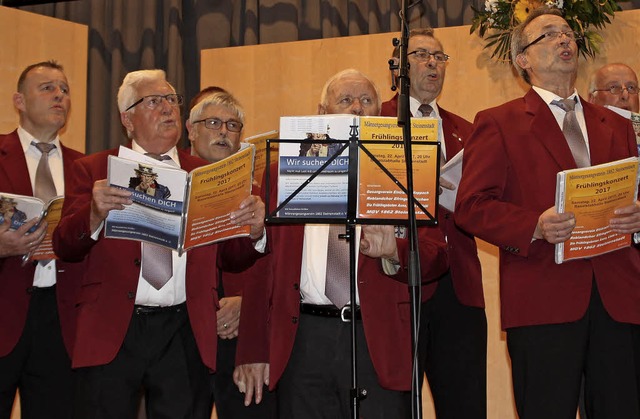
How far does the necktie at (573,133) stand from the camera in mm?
3271

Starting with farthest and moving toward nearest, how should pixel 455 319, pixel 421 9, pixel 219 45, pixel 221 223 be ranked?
pixel 219 45 → pixel 421 9 → pixel 455 319 → pixel 221 223

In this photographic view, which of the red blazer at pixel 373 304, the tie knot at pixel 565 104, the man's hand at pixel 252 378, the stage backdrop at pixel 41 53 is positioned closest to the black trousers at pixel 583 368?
the red blazer at pixel 373 304

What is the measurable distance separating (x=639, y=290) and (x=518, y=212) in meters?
0.50

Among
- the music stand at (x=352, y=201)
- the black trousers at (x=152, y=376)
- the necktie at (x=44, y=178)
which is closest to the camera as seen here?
the music stand at (x=352, y=201)

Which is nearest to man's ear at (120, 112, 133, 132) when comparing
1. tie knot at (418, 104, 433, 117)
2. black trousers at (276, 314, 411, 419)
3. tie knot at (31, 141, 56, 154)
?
tie knot at (31, 141, 56, 154)

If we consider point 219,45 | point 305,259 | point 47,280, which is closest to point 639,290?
point 305,259

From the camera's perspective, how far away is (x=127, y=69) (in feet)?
22.4

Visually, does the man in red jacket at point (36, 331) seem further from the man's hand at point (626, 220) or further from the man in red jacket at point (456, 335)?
the man's hand at point (626, 220)

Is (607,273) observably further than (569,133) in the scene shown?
No

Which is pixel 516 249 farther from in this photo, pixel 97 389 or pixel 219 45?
pixel 219 45

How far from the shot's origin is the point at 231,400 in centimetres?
385

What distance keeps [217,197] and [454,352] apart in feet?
4.16

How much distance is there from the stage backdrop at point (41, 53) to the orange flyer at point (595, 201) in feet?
11.8

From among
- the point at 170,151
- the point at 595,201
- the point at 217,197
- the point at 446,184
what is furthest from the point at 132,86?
the point at 595,201
